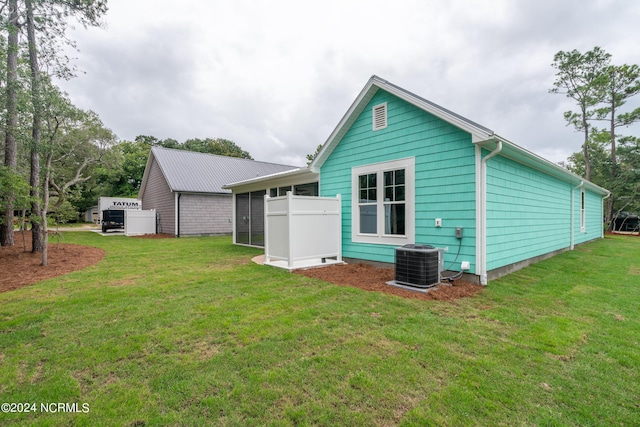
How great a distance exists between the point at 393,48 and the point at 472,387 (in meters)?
10.3

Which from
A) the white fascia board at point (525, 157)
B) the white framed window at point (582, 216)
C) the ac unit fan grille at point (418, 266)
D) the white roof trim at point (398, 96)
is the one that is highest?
the white roof trim at point (398, 96)

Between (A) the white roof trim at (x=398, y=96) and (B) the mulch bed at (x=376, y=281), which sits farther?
(A) the white roof trim at (x=398, y=96)

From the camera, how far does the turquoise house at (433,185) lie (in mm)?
5055

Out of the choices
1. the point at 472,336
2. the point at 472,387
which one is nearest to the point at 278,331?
the point at 472,387

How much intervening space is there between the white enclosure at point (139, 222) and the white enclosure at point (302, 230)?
12758 millimetres

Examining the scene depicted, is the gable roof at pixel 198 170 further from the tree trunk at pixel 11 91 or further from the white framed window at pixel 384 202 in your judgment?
the white framed window at pixel 384 202

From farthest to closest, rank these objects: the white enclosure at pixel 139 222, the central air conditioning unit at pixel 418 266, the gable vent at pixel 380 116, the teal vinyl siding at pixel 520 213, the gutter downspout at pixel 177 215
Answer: the white enclosure at pixel 139 222, the gutter downspout at pixel 177 215, the gable vent at pixel 380 116, the teal vinyl siding at pixel 520 213, the central air conditioning unit at pixel 418 266

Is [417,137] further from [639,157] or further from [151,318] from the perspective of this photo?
[639,157]

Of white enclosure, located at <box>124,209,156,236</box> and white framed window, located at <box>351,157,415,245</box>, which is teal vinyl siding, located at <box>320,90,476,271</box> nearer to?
white framed window, located at <box>351,157,415,245</box>

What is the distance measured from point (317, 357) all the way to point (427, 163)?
441 cm

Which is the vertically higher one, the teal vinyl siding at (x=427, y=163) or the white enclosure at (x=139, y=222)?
the teal vinyl siding at (x=427, y=163)

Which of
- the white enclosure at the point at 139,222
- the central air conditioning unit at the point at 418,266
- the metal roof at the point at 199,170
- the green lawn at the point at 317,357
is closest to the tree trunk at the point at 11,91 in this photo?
the green lawn at the point at 317,357

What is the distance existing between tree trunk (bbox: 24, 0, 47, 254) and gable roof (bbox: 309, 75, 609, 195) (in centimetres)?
661

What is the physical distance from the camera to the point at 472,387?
210 centimetres
